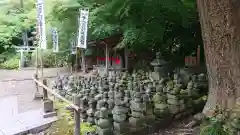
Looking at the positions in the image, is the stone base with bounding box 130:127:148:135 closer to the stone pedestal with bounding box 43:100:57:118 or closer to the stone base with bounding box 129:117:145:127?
the stone base with bounding box 129:117:145:127

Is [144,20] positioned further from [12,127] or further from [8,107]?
[8,107]

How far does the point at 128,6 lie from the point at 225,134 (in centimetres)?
311

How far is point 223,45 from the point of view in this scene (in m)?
4.21

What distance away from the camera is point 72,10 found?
8.93m

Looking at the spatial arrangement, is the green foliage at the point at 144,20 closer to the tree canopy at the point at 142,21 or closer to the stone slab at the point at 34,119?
the tree canopy at the point at 142,21

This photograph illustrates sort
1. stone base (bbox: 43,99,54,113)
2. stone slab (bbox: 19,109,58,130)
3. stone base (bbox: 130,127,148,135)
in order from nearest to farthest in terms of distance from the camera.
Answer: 1. stone base (bbox: 130,127,148,135)
2. stone slab (bbox: 19,109,58,130)
3. stone base (bbox: 43,99,54,113)

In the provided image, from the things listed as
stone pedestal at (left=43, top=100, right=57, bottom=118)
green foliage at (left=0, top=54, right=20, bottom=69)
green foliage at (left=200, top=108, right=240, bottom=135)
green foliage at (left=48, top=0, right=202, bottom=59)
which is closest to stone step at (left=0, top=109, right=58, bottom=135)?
stone pedestal at (left=43, top=100, right=57, bottom=118)

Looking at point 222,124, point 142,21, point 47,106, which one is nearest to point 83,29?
point 142,21

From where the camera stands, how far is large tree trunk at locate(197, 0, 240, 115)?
162 inches

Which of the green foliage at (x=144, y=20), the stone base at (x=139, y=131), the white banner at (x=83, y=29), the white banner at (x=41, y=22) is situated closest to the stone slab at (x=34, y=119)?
the white banner at (x=41, y=22)

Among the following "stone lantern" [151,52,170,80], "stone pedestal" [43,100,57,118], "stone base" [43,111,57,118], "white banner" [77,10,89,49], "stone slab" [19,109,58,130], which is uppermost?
"white banner" [77,10,89,49]

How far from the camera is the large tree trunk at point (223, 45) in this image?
4121 millimetres

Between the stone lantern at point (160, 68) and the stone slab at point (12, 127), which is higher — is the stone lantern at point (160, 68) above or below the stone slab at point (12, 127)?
above

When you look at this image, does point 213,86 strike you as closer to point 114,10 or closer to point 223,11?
point 223,11
